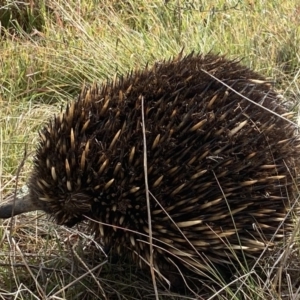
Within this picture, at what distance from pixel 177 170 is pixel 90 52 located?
5.17 feet

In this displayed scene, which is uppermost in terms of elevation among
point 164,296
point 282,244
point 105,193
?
point 105,193

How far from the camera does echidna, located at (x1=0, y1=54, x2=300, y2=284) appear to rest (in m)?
1.85

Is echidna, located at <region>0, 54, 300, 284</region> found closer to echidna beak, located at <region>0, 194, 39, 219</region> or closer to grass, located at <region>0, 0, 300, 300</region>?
echidna beak, located at <region>0, 194, 39, 219</region>

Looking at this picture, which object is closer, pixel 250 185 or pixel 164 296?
pixel 250 185

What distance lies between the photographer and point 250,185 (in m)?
1.89

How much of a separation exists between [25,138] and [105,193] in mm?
964

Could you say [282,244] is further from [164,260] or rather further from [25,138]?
[25,138]

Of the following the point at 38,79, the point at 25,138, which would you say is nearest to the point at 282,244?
the point at 25,138

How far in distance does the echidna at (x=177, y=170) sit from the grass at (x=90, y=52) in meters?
0.25

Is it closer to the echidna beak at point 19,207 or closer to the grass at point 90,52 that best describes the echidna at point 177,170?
the echidna beak at point 19,207

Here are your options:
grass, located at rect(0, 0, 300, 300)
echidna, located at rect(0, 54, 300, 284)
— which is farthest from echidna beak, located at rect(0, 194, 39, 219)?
grass, located at rect(0, 0, 300, 300)

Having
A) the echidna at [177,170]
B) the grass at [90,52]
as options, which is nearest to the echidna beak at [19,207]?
the echidna at [177,170]

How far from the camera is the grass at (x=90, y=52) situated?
89.4 inches

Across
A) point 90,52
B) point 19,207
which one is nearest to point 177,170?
point 19,207
